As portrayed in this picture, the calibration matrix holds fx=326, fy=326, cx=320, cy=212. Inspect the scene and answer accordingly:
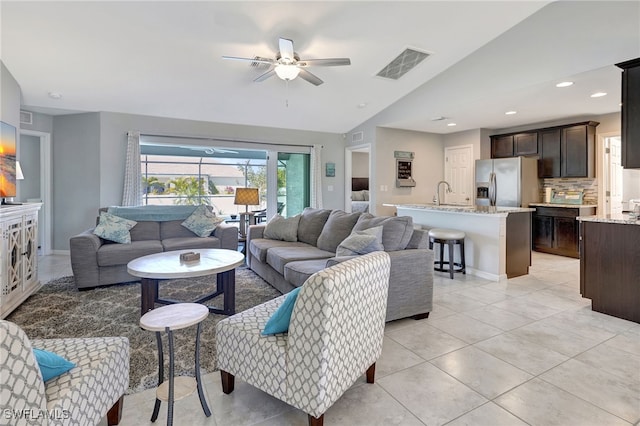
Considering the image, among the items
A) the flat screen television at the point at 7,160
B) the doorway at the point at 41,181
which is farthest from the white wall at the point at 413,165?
the doorway at the point at 41,181

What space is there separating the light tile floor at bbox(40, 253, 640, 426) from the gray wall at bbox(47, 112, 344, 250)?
4.68m

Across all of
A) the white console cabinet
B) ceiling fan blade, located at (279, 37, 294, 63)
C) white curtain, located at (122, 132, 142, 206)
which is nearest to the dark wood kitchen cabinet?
ceiling fan blade, located at (279, 37, 294, 63)

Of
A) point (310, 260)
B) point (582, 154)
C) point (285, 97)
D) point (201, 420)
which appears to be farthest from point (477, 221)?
point (201, 420)

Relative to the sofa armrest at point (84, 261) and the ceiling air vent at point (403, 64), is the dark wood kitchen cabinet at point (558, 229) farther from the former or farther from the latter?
the sofa armrest at point (84, 261)

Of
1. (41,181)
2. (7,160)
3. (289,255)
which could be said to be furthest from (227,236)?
(41,181)

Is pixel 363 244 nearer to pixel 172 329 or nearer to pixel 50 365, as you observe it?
pixel 172 329

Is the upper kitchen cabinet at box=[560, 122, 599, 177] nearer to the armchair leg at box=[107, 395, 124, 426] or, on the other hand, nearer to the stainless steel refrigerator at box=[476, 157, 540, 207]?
the stainless steel refrigerator at box=[476, 157, 540, 207]

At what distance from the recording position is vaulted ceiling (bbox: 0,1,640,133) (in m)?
3.31

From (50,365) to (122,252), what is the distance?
2.88 metres

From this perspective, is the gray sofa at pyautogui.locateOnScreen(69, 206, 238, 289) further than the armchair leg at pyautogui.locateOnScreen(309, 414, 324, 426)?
Yes

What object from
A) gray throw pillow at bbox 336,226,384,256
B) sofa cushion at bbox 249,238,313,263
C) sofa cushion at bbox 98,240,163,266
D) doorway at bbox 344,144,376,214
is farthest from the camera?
doorway at bbox 344,144,376,214

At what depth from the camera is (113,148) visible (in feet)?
17.7

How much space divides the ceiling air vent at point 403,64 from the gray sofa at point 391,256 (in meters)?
2.34

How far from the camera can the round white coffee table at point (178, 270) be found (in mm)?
2553
